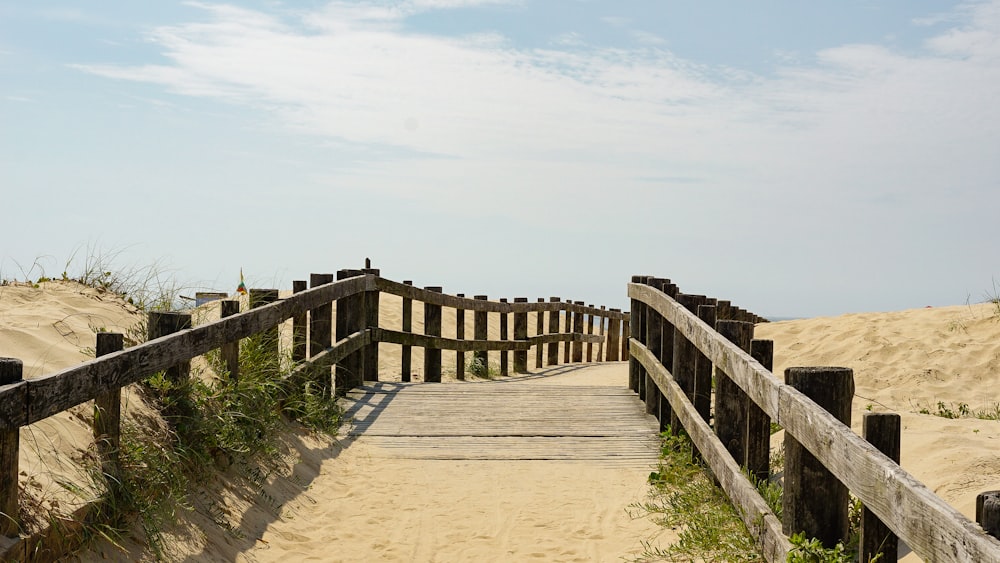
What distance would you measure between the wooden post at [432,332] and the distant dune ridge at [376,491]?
522 cm

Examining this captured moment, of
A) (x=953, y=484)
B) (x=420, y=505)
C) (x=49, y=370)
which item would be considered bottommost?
(x=420, y=505)

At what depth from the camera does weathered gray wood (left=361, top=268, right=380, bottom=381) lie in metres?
10.5

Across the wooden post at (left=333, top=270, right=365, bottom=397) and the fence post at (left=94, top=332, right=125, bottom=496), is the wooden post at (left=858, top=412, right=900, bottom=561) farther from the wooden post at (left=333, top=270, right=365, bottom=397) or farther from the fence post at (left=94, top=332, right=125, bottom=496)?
the wooden post at (left=333, top=270, right=365, bottom=397)

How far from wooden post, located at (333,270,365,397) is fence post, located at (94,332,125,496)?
15.6ft

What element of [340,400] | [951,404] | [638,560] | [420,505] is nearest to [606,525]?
[638,560]

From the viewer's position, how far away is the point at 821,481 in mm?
3902

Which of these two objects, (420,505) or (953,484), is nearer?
(953,484)

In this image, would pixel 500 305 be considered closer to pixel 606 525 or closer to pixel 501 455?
pixel 501 455

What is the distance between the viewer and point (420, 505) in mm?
6348

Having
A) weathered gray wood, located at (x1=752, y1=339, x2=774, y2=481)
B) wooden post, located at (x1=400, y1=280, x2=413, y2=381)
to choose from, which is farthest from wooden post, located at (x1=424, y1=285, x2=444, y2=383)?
weathered gray wood, located at (x1=752, y1=339, x2=774, y2=481)

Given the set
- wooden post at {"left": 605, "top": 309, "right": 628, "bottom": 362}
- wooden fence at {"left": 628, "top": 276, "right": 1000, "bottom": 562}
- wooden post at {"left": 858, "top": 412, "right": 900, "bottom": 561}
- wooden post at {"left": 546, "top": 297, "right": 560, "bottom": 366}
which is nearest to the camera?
wooden fence at {"left": 628, "top": 276, "right": 1000, "bottom": 562}

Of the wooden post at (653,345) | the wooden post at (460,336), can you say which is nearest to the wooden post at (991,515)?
the wooden post at (653,345)

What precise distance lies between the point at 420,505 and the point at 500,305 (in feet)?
28.7

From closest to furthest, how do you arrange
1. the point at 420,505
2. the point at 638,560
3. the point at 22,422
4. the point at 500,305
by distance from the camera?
the point at 22,422 → the point at 638,560 → the point at 420,505 → the point at 500,305
